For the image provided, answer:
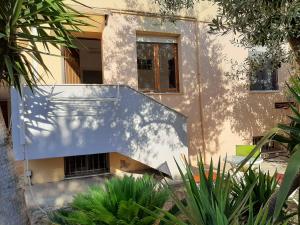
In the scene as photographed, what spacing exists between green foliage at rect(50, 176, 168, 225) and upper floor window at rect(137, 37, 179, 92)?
7584 millimetres

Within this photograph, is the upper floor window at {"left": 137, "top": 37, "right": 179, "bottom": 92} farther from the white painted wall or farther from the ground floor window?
the ground floor window

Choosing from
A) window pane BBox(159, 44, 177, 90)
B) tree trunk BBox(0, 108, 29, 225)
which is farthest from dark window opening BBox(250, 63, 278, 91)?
tree trunk BBox(0, 108, 29, 225)

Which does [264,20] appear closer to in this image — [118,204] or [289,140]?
[289,140]

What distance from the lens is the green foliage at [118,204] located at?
3455mm

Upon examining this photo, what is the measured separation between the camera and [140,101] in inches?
358

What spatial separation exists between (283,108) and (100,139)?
789 centimetres

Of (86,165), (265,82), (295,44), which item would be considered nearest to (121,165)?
(86,165)

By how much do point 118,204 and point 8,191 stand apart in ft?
5.05

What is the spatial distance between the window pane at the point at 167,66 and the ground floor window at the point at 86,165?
3304 millimetres

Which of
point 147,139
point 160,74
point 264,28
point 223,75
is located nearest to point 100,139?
point 147,139

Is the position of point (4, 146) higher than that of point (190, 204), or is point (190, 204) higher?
point (4, 146)

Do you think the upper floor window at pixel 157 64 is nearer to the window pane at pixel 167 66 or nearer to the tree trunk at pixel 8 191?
the window pane at pixel 167 66

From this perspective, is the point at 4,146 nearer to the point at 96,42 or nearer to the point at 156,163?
the point at 156,163

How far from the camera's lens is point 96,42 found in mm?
12758
